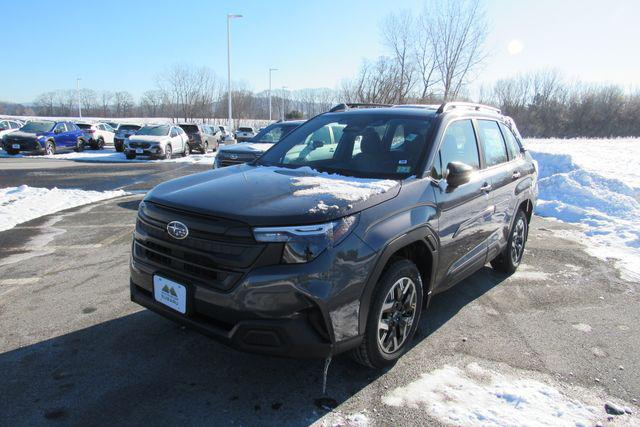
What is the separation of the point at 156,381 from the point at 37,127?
24.2 metres

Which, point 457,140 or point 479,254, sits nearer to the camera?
point 457,140

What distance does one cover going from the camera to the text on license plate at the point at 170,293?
9.02 ft

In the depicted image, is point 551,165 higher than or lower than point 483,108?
lower

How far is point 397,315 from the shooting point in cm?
319

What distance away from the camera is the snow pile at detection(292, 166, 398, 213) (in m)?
2.78

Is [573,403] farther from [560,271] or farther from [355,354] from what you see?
[560,271]

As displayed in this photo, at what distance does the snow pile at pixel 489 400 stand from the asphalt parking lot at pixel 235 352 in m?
0.10

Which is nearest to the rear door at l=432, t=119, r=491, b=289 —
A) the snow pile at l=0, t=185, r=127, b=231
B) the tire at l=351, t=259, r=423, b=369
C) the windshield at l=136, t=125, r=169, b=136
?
the tire at l=351, t=259, r=423, b=369

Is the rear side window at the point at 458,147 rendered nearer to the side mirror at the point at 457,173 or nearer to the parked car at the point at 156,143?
the side mirror at the point at 457,173

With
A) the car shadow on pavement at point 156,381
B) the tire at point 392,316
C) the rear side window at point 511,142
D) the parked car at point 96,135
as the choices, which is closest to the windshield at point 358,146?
the tire at point 392,316

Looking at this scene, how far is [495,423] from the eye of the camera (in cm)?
266

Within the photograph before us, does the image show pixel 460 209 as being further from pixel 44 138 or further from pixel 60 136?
pixel 60 136

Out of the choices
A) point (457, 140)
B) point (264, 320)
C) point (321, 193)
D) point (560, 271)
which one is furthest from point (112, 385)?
point (560, 271)

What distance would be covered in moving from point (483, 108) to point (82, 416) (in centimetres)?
450
